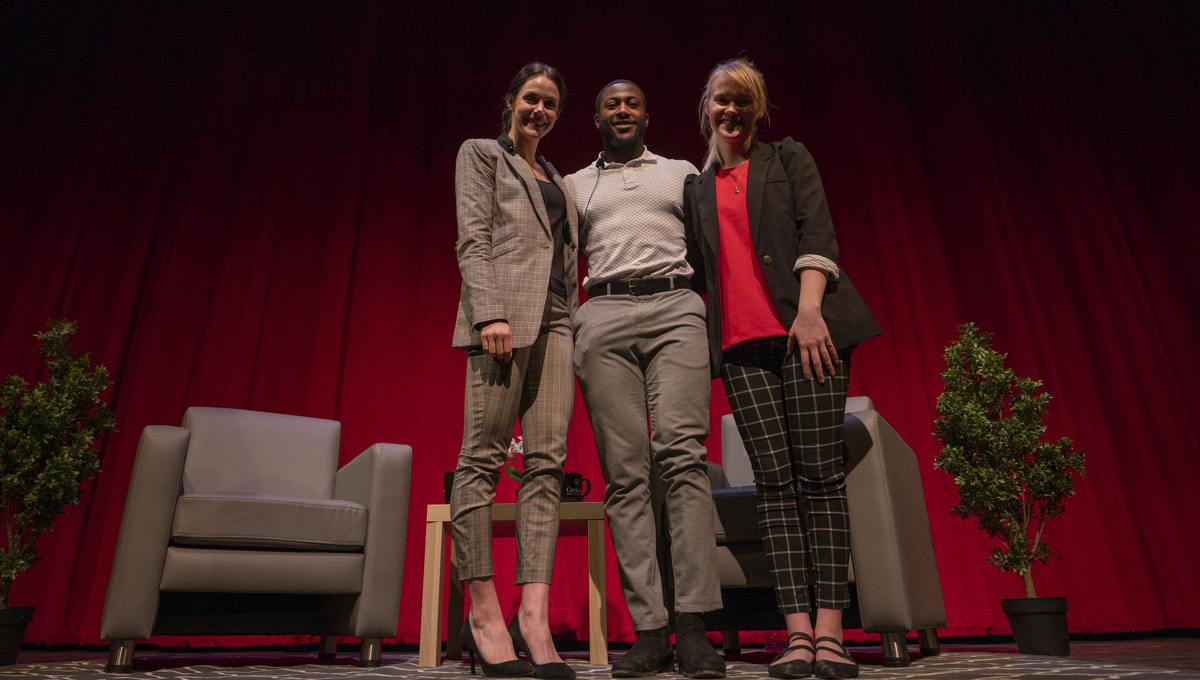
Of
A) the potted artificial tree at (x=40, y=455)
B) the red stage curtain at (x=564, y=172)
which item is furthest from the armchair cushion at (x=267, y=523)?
the red stage curtain at (x=564, y=172)

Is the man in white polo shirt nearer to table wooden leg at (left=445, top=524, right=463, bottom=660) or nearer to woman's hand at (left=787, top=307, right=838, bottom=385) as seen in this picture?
woman's hand at (left=787, top=307, right=838, bottom=385)

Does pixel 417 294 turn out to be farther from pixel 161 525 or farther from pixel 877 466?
pixel 877 466

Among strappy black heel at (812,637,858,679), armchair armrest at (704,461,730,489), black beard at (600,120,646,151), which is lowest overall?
strappy black heel at (812,637,858,679)

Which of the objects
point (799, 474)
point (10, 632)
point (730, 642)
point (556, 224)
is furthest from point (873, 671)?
point (10, 632)

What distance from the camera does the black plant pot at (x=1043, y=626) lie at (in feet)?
6.28

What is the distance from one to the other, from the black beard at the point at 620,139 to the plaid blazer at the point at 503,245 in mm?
208

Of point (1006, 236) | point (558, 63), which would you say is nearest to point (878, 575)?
point (1006, 236)

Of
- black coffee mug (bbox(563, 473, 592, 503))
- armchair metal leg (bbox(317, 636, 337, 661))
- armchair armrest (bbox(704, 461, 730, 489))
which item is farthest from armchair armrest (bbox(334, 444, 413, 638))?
armchair armrest (bbox(704, 461, 730, 489))

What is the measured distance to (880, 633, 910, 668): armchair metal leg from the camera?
59.4 inches

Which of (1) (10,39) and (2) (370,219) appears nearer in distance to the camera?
(2) (370,219)

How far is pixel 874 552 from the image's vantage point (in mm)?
1584

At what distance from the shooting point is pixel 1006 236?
3207 mm

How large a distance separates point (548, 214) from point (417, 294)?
1.91 meters

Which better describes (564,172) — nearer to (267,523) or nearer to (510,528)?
(510,528)
